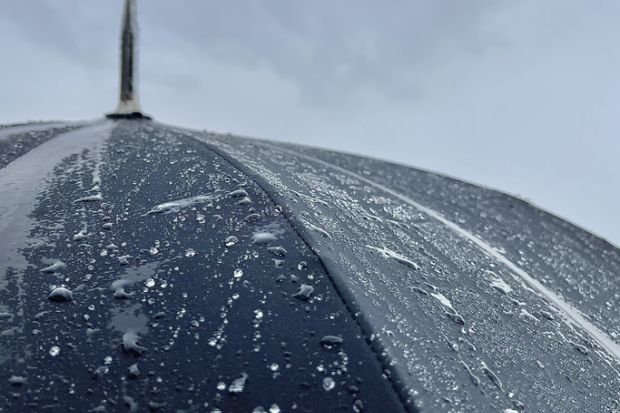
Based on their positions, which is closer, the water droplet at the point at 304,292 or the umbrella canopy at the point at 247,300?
the umbrella canopy at the point at 247,300

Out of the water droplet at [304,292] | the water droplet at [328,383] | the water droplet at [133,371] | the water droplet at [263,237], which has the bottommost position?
the water droplet at [133,371]

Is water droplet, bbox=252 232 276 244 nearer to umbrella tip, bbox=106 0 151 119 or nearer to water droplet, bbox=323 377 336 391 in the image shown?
water droplet, bbox=323 377 336 391

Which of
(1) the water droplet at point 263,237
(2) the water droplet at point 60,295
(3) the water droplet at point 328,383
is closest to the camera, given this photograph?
(3) the water droplet at point 328,383

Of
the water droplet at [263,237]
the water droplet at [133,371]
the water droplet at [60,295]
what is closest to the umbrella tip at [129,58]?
the water droplet at [263,237]

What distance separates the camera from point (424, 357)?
124 centimetres

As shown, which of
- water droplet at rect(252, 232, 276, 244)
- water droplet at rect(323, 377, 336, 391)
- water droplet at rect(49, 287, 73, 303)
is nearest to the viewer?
water droplet at rect(323, 377, 336, 391)

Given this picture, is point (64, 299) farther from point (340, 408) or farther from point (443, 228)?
point (443, 228)

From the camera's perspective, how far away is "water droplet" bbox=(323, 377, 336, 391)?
43.3 inches

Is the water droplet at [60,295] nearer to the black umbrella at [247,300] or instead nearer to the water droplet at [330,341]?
the black umbrella at [247,300]

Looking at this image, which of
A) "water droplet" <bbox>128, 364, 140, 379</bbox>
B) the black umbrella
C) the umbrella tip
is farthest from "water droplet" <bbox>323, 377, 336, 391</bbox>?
the umbrella tip

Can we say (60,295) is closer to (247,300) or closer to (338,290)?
(247,300)

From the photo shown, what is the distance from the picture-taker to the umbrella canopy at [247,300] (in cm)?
111

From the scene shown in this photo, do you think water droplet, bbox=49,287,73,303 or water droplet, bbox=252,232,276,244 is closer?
water droplet, bbox=49,287,73,303

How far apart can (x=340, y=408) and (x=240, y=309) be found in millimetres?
285
